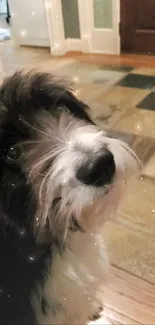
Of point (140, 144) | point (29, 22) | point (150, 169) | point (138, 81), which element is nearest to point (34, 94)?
point (150, 169)

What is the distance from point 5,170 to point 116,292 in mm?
559

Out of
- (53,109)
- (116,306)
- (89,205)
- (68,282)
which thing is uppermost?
(53,109)

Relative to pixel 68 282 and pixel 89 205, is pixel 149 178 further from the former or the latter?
pixel 89 205

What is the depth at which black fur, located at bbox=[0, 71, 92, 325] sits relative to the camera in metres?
0.71

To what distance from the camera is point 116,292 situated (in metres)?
1.08

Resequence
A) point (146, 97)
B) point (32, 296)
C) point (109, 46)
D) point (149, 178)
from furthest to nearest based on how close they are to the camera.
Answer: point (109, 46) < point (146, 97) < point (149, 178) < point (32, 296)

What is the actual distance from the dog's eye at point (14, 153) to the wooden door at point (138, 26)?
7.17 ft

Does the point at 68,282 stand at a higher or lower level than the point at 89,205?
lower

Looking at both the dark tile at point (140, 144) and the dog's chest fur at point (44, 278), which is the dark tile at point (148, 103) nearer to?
the dark tile at point (140, 144)

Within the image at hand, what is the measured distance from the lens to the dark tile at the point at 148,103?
77.7 inches

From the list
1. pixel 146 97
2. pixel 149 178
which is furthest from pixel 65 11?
pixel 149 178

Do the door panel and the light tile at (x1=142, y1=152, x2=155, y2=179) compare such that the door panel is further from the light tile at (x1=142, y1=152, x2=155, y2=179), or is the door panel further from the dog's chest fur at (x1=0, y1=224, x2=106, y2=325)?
the dog's chest fur at (x1=0, y1=224, x2=106, y2=325)

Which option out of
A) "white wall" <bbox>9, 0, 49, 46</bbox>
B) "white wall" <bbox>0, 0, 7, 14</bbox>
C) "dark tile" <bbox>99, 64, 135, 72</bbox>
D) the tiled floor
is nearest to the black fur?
the tiled floor

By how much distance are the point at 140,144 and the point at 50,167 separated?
3.39 ft
